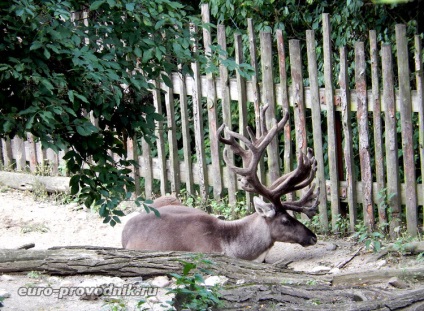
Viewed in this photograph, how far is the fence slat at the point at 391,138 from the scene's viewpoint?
7184mm

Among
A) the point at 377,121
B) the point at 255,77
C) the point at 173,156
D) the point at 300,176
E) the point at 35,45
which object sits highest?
the point at 255,77

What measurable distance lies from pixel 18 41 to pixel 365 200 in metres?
4.63

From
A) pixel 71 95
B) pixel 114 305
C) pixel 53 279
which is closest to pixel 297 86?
pixel 53 279

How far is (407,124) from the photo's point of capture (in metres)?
7.21

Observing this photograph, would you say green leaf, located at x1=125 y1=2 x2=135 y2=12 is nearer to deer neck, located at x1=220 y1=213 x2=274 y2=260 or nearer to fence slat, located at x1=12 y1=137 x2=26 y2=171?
deer neck, located at x1=220 y1=213 x2=274 y2=260

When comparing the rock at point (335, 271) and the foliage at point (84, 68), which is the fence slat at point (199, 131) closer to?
the rock at point (335, 271)

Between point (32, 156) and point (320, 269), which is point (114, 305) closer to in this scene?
point (320, 269)

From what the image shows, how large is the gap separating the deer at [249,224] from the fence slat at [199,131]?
132 cm

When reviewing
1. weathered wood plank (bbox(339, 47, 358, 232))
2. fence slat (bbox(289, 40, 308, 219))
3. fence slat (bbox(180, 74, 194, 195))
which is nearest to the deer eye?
fence slat (bbox(289, 40, 308, 219))

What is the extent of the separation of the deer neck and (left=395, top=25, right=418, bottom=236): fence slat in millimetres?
1413

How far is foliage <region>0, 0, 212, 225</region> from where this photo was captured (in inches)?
151

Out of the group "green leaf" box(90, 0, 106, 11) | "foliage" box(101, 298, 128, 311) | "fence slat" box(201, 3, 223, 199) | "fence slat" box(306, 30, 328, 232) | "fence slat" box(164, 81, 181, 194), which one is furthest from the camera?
"fence slat" box(164, 81, 181, 194)

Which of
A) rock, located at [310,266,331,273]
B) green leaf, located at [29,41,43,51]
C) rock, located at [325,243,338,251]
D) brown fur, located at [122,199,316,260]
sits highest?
green leaf, located at [29,41,43,51]

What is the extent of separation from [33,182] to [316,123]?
429cm
